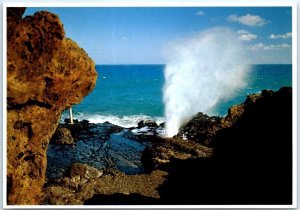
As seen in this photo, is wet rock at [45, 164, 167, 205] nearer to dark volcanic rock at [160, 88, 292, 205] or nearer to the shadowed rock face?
dark volcanic rock at [160, 88, 292, 205]

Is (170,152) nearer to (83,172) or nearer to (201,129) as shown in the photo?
(83,172)

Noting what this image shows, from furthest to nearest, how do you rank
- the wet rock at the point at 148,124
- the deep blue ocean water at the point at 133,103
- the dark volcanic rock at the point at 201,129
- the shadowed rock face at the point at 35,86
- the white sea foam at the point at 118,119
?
the white sea foam at the point at 118,119 → the wet rock at the point at 148,124 → the deep blue ocean water at the point at 133,103 → the dark volcanic rock at the point at 201,129 → the shadowed rock face at the point at 35,86

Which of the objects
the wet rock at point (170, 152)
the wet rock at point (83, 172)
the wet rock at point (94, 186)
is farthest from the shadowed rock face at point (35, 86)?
the wet rock at point (170, 152)

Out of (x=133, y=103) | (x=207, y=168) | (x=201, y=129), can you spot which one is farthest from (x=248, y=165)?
(x=133, y=103)

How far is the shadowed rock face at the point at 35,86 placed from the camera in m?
4.06

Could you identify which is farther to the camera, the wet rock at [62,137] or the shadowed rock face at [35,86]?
the wet rock at [62,137]

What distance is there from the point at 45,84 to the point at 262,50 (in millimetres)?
3127

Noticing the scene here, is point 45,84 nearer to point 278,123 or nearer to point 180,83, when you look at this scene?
point 278,123

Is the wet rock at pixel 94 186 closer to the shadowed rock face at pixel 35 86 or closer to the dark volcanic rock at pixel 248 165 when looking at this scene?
the dark volcanic rock at pixel 248 165

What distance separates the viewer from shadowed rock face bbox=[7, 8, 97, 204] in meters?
4.06

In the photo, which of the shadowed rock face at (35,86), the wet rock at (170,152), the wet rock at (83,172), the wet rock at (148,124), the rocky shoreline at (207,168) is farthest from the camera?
the wet rock at (148,124)

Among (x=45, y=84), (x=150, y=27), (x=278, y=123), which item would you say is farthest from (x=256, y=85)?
(x=45, y=84)

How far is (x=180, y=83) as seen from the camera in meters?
12.9

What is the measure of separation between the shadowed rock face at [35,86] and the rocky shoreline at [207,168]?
714mm
